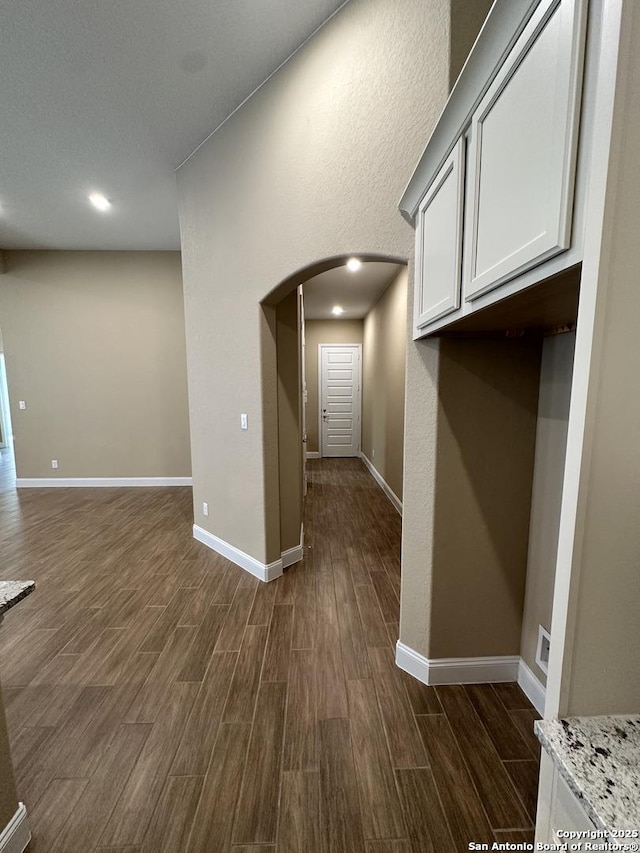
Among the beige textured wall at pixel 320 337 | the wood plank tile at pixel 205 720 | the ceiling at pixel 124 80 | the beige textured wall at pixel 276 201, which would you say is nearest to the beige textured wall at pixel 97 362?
the ceiling at pixel 124 80

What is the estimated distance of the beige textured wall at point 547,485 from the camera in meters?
1.47

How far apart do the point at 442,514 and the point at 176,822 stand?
4.87 ft

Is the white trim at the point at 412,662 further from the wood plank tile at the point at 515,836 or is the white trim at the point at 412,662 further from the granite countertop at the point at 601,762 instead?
the granite countertop at the point at 601,762

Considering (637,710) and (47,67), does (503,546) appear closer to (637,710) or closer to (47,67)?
(637,710)

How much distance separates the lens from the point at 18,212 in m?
3.95

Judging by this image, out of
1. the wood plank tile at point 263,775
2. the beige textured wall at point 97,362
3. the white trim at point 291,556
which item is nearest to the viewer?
the wood plank tile at point 263,775

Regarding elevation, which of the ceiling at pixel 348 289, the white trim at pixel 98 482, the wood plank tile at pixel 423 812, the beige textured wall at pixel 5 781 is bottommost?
the wood plank tile at pixel 423 812

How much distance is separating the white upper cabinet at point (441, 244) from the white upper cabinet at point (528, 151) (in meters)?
0.10

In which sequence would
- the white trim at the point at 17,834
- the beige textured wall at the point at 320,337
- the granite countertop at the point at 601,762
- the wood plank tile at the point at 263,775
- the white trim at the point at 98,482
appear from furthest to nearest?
the beige textured wall at the point at 320,337 → the white trim at the point at 98,482 → the wood plank tile at the point at 263,775 → the white trim at the point at 17,834 → the granite countertop at the point at 601,762

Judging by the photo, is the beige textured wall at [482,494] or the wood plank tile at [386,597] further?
the wood plank tile at [386,597]

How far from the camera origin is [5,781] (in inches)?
43.1

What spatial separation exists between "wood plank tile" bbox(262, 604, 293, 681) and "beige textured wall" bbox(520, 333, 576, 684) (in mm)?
1221

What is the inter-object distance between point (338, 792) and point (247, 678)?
68cm

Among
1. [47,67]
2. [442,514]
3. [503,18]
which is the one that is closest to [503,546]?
[442,514]
